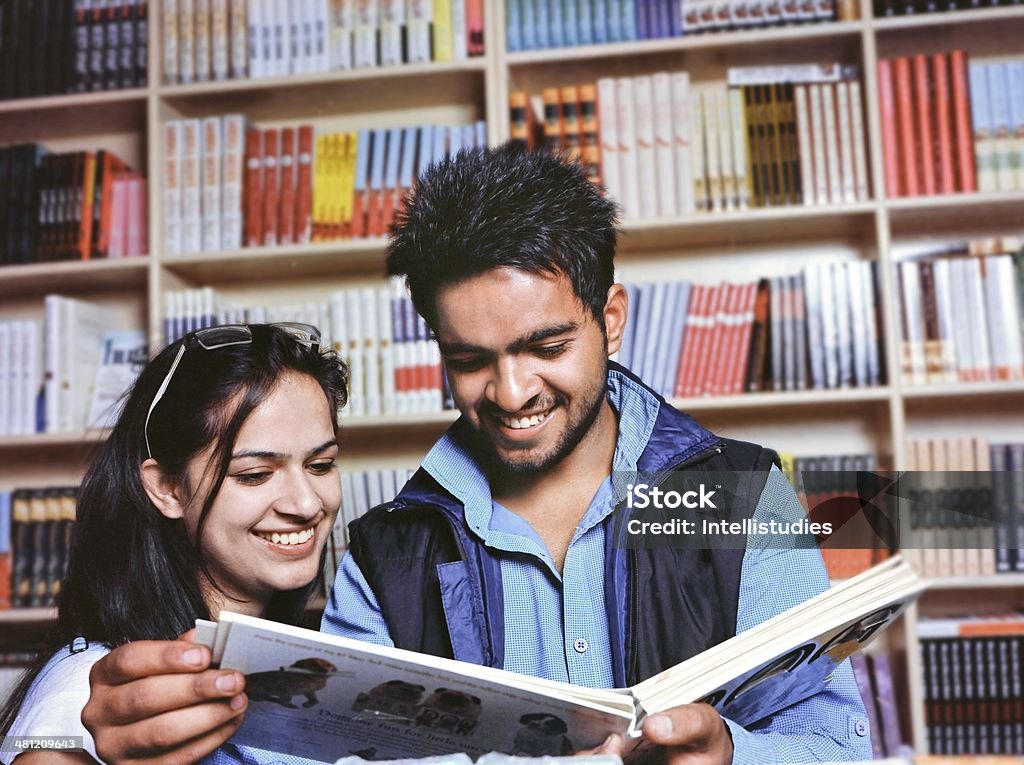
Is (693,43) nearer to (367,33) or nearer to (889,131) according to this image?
(889,131)

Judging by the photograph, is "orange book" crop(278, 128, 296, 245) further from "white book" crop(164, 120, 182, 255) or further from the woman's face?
the woman's face

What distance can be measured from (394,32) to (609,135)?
21.9 inches

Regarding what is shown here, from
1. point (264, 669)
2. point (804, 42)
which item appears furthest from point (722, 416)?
point (264, 669)

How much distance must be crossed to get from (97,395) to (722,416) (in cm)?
Result: 147

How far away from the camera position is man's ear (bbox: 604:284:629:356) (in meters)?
1.18

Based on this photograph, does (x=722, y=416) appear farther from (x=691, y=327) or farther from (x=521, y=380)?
(x=521, y=380)

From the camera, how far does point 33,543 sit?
2.20 metres

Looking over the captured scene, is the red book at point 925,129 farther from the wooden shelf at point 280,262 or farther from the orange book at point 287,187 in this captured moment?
the orange book at point 287,187

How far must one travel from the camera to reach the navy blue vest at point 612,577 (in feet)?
3.22

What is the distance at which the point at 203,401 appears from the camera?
1.12 m

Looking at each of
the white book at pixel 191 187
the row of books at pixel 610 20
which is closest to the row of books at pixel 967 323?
the row of books at pixel 610 20

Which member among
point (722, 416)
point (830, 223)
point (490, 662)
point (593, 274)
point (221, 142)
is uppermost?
point (221, 142)

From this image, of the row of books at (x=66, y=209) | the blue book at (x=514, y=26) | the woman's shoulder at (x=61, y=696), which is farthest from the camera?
the row of books at (x=66, y=209)

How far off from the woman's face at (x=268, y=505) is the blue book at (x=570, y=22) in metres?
1.31
